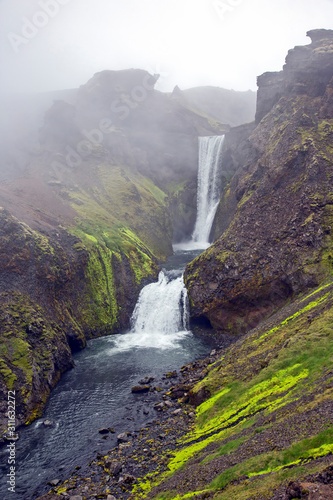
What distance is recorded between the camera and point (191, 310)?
1844 inches

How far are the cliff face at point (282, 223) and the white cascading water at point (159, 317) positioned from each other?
2.69 m

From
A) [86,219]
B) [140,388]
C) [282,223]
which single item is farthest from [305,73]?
[140,388]

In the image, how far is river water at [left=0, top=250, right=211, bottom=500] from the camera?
2291cm

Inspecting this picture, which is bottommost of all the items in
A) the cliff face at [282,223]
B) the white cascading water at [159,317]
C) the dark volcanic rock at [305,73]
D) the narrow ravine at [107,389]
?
the narrow ravine at [107,389]

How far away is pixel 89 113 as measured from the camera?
370 feet

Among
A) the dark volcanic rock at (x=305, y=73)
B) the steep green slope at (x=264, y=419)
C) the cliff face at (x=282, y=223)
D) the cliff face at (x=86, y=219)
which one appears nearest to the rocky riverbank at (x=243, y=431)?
the steep green slope at (x=264, y=419)

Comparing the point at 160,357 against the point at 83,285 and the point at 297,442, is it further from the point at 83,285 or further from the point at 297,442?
the point at 297,442

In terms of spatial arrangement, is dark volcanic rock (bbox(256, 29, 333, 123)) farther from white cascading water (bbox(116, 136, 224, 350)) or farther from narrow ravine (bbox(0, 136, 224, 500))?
white cascading water (bbox(116, 136, 224, 350))

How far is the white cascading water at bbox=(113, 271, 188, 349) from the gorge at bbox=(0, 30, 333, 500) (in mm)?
252

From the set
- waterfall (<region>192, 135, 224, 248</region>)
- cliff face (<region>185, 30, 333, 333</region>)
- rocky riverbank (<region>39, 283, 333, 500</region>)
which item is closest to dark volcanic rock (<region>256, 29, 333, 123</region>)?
cliff face (<region>185, 30, 333, 333</region>)

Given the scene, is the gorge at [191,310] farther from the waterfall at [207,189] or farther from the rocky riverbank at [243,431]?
the waterfall at [207,189]

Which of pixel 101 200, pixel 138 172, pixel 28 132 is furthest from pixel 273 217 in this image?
pixel 28 132

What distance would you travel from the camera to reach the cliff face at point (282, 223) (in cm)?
4106

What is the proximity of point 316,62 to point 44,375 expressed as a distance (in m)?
61.8
